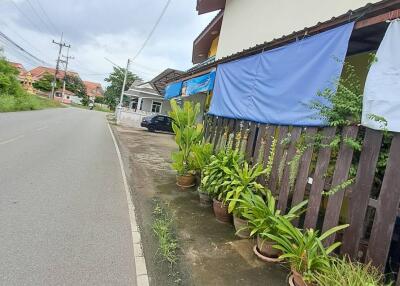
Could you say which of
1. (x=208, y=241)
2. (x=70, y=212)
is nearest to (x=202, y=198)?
(x=208, y=241)

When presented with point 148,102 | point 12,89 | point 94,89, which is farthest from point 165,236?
point 94,89

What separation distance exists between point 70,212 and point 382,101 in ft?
15.6

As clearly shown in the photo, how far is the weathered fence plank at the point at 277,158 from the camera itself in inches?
182

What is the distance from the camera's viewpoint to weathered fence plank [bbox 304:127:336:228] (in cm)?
369

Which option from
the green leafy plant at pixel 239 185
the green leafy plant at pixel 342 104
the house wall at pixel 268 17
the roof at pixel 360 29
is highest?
the house wall at pixel 268 17

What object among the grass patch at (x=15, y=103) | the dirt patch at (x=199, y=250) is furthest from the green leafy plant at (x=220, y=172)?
the grass patch at (x=15, y=103)

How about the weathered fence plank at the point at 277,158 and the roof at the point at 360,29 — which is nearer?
the roof at the point at 360,29

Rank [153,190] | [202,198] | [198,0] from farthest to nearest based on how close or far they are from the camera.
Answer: [198,0]
[153,190]
[202,198]

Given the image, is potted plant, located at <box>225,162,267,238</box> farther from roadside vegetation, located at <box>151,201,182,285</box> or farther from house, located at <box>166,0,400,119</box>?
house, located at <box>166,0,400,119</box>

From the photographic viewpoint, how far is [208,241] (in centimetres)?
434

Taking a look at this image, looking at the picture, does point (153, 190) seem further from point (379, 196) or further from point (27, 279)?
point (379, 196)

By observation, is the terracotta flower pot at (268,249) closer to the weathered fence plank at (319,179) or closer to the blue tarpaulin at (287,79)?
the weathered fence plank at (319,179)

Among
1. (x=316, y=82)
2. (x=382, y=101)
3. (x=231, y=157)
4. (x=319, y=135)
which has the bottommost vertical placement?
(x=231, y=157)

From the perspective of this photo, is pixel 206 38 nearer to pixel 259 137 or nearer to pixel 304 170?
pixel 259 137
